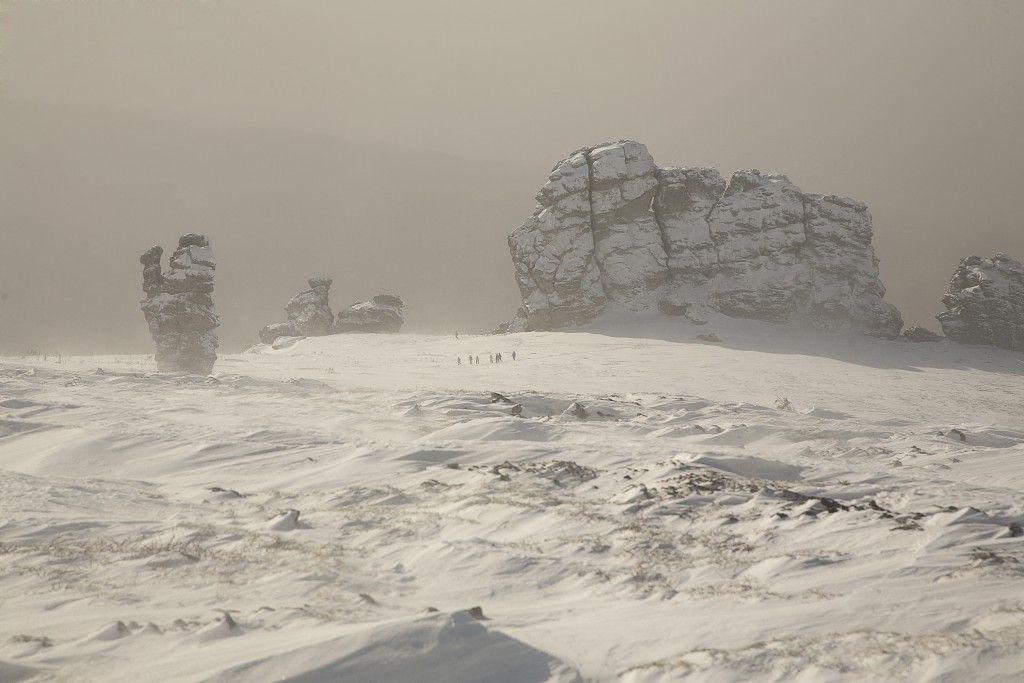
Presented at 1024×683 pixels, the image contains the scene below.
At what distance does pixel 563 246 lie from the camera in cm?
3638

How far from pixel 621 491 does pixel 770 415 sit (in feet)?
22.1

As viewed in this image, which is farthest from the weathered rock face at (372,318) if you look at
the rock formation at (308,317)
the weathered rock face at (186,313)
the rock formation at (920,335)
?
the rock formation at (920,335)

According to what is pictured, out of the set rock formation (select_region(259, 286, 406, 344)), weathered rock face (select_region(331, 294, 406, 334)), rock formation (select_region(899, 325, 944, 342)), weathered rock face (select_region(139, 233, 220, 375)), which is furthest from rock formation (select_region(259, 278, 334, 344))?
rock formation (select_region(899, 325, 944, 342))

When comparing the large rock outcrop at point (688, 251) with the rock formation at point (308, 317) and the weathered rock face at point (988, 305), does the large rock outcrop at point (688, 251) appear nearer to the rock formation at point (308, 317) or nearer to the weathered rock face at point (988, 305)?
the weathered rock face at point (988, 305)

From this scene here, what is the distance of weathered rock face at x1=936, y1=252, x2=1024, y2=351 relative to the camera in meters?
33.0

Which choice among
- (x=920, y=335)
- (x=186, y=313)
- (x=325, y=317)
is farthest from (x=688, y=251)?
(x=186, y=313)

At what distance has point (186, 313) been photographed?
890 inches

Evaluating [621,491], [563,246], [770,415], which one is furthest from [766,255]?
[621,491]

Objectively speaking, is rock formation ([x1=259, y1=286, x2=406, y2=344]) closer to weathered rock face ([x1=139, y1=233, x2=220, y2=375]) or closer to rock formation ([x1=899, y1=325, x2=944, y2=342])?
weathered rock face ([x1=139, y1=233, x2=220, y2=375])

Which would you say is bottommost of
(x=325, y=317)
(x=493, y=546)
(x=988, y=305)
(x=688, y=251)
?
(x=493, y=546)

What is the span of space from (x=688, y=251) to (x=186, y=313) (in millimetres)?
24351

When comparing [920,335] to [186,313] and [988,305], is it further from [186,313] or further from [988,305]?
[186,313]

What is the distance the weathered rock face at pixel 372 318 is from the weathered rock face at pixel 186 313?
771 inches

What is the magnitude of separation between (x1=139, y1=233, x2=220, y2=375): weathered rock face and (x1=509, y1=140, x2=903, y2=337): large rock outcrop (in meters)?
17.5
